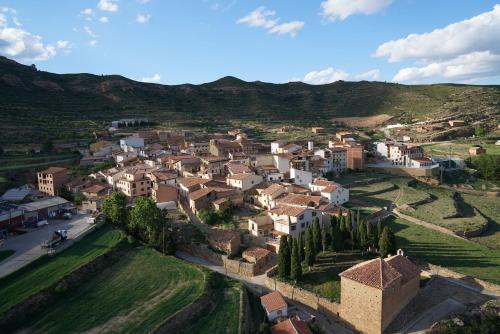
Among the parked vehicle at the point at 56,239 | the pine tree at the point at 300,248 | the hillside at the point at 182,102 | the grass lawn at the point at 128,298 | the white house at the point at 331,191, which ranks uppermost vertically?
the hillside at the point at 182,102

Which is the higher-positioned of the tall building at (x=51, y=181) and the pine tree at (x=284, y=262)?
the tall building at (x=51, y=181)

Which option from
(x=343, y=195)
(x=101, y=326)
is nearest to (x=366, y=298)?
(x=101, y=326)

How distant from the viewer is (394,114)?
105312 millimetres

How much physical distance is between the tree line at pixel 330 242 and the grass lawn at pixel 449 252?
2.71 metres

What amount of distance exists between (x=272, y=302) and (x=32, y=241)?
17.8 meters

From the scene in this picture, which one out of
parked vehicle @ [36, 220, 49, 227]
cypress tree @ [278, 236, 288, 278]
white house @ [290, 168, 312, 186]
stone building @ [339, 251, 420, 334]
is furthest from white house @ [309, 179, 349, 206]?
parked vehicle @ [36, 220, 49, 227]

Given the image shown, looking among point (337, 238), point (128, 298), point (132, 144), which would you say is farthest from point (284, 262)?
point (132, 144)

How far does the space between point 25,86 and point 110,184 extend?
65746mm

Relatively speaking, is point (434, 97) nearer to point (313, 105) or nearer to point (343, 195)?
point (313, 105)

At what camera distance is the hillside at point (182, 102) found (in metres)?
75.6

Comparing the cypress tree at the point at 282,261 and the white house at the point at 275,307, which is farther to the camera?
the cypress tree at the point at 282,261

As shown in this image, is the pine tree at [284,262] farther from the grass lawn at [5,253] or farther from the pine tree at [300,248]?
the grass lawn at [5,253]

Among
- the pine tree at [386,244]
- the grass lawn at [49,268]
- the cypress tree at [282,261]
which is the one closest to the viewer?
the grass lawn at [49,268]

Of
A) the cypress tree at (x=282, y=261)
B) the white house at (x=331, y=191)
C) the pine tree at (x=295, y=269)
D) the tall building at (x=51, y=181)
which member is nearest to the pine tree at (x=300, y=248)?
the cypress tree at (x=282, y=261)
